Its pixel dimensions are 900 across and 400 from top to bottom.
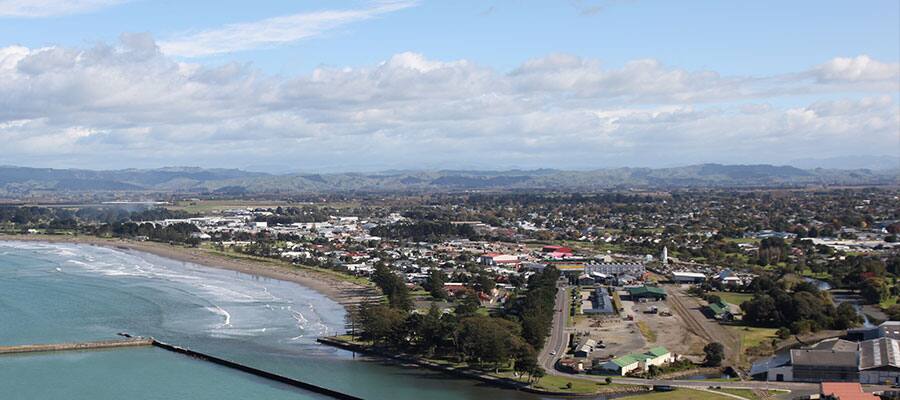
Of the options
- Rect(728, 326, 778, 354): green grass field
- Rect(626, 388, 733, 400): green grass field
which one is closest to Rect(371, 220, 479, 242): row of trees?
Rect(728, 326, 778, 354): green grass field

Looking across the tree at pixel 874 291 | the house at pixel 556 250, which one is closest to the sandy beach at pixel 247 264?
the house at pixel 556 250

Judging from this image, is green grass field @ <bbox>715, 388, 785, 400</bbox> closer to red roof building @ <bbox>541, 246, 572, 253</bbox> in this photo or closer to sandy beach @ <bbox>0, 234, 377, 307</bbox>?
sandy beach @ <bbox>0, 234, 377, 307</bbox>

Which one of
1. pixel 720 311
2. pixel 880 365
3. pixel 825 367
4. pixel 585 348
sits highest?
pixel 880 365

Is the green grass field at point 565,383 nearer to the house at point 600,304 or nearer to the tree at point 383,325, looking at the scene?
the tree at point 383,325

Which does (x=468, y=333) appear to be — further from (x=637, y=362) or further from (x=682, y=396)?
(x=682, y=396)

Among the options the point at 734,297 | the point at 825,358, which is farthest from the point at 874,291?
the point at 825,358

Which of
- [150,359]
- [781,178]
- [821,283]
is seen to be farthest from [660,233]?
[781,178]
